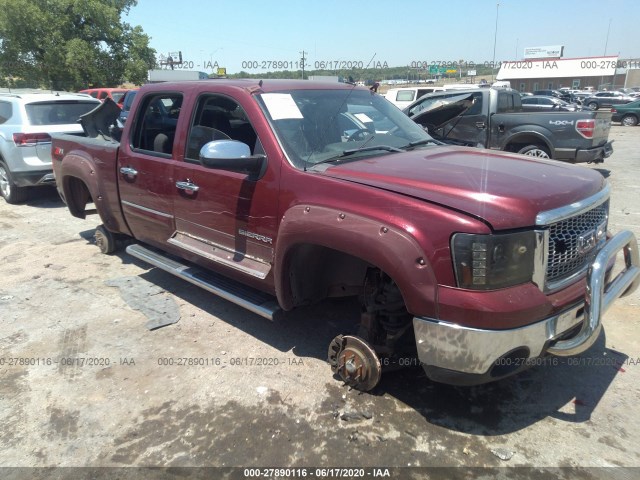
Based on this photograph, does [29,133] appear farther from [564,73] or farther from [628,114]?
[564,73]

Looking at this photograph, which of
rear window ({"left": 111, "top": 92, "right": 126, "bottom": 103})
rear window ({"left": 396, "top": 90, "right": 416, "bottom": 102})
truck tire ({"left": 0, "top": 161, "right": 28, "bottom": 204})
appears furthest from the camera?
rear window ({"left": 396, "top": 90, "right": 416, "bottom": 102})

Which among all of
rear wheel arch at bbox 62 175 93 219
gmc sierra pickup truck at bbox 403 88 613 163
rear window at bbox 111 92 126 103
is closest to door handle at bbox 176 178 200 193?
rear wheel arch at bbox 62 175 93 219

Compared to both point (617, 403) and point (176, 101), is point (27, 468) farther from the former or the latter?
point (617, 403)

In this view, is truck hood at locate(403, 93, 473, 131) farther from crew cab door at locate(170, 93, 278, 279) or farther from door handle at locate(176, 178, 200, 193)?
door handle at locate(176, 178, 200, 193)

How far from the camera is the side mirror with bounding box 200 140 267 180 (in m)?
3.04

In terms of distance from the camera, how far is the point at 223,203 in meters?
3.54

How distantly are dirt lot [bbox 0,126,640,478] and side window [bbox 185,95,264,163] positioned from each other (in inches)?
59.3

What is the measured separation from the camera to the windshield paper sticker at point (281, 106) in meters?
3.38

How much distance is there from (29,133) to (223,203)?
19.8 ft

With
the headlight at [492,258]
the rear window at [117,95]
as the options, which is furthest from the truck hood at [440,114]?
the rear window at [117,95]

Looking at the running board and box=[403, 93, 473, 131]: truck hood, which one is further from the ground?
box=[403, 93, 473, 131]: truck hood

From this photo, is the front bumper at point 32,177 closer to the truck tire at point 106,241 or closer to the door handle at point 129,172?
the truck tire at point 106,241

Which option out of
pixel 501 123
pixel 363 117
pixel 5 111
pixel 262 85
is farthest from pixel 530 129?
pixel 5 111

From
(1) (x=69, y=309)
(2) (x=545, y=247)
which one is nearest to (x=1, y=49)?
(1) (x=69, y=309)
